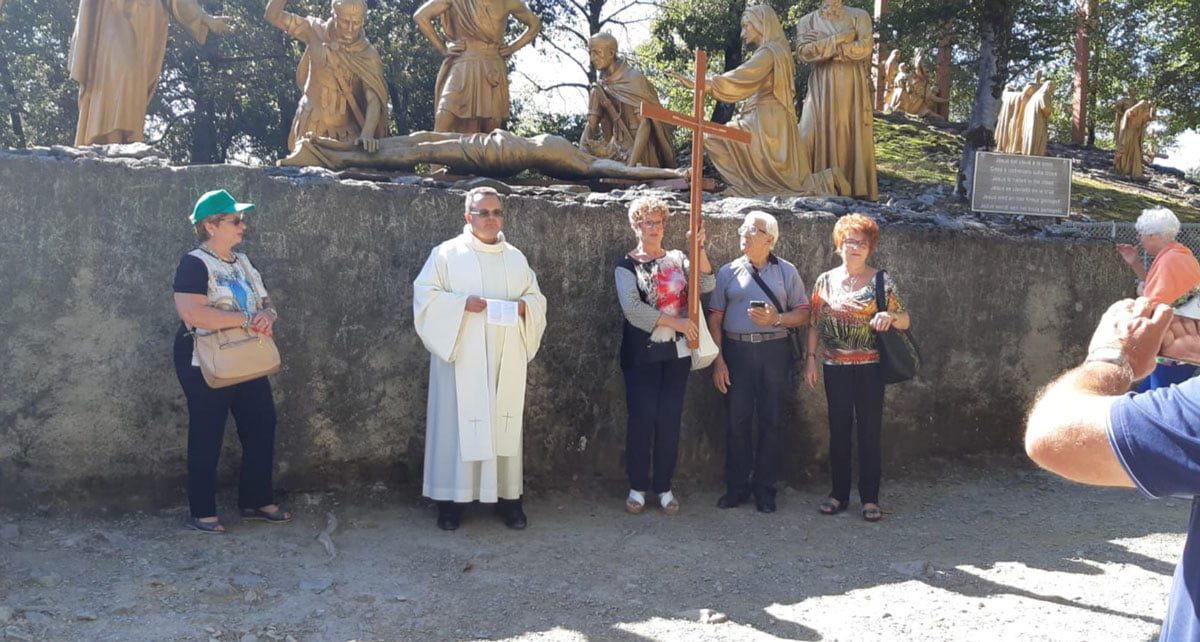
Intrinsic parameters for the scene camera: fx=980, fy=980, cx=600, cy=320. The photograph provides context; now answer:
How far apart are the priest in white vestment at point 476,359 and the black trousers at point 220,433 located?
761mm

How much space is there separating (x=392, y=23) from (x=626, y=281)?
13.4m

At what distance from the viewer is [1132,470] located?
1.49 metres

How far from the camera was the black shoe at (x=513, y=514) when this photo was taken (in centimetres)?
490

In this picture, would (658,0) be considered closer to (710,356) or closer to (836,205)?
(836,205)

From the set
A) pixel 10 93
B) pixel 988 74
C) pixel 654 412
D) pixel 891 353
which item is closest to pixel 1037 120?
pixel 988 74

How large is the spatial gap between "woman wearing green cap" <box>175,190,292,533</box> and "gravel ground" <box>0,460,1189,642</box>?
29cm

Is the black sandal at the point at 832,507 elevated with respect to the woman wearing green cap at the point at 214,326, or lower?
lower

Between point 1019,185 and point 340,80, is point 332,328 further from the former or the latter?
point 1019,185

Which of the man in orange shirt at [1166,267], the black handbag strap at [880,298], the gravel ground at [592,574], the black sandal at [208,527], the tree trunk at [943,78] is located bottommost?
the gravel ground at [592,574]

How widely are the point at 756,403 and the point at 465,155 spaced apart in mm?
3061

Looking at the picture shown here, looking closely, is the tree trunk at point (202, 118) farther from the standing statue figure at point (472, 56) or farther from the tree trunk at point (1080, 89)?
the tree trunk at point (1080, 89)

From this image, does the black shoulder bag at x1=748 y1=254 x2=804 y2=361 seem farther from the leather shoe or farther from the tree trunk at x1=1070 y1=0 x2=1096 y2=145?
the tree trunk at x1=1070 y1=0 x2=1096 y2=145

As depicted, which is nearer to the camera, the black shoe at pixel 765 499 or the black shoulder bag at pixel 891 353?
the black shoulder bag at pixel 891 353

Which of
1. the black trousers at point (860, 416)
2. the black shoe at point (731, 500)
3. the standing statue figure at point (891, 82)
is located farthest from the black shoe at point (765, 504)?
the standing statue figure at point (891, 82)
